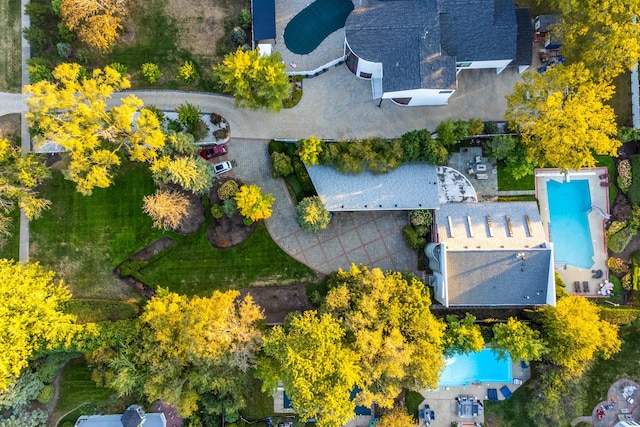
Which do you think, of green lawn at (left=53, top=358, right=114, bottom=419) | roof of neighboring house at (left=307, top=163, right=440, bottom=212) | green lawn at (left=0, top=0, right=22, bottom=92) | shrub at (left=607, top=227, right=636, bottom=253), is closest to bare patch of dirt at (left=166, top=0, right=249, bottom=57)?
green lawn at (left=0, top=0, right=22, bottom=92)

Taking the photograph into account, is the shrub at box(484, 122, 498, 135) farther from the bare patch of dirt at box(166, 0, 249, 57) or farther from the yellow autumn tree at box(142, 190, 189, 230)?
the yellow autumn tree at box(142, 190, 189, 230)

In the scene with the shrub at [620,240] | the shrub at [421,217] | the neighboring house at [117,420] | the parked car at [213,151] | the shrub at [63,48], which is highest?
the shrub at [63,48]

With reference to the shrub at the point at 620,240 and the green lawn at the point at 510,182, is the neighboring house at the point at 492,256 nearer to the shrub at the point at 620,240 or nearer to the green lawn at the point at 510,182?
the green lawn at the point at 510,182

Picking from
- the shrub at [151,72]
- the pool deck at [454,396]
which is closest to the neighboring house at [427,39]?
the shrub at [151,72]

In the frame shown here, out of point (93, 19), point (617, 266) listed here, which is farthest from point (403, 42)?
point (617, 266)

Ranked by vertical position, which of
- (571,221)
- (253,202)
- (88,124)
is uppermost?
(88,124)

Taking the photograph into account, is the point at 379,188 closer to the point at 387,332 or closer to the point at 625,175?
the point at 387,332
